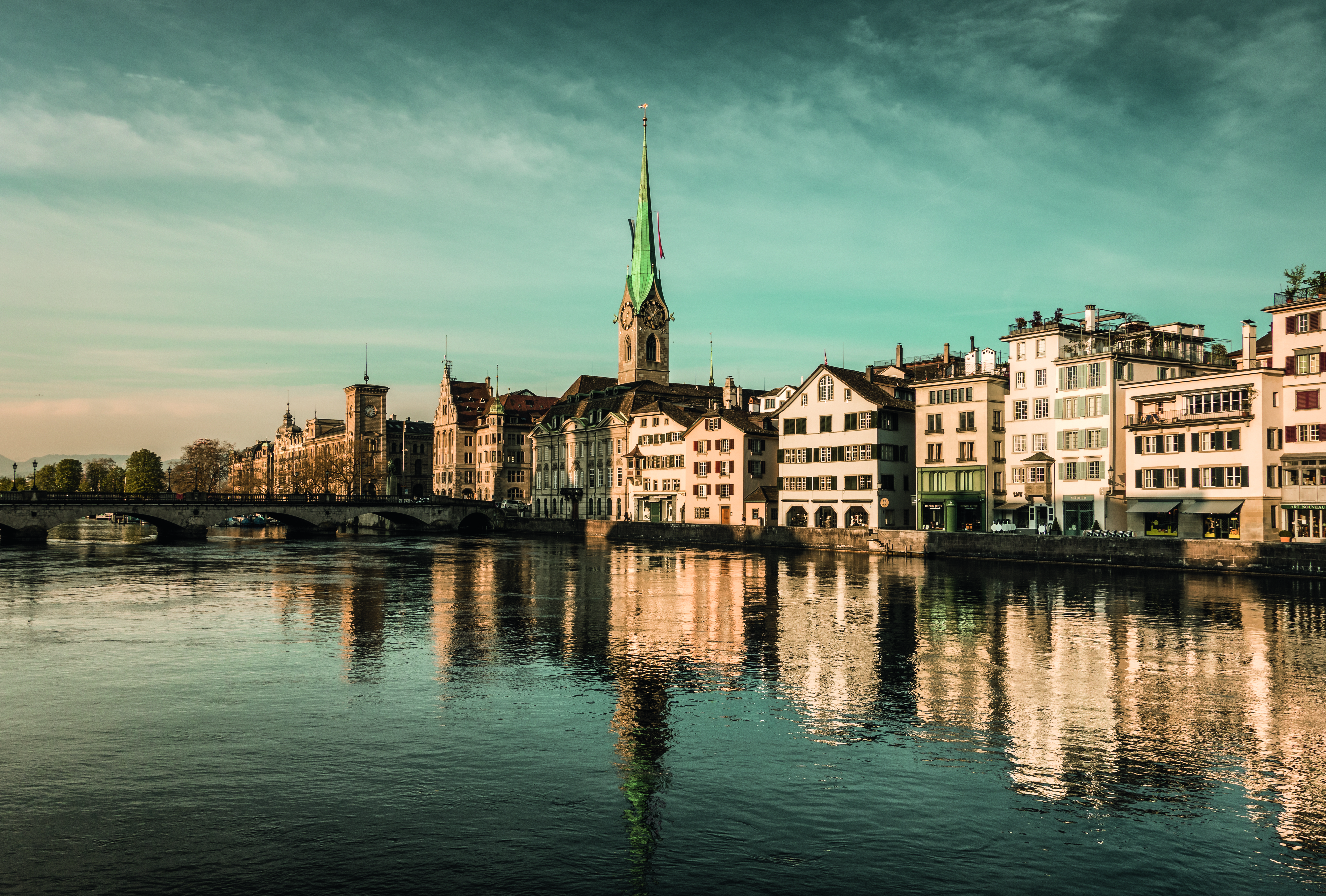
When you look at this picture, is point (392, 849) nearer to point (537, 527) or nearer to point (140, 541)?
point (140, 541)

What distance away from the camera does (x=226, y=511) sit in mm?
119688

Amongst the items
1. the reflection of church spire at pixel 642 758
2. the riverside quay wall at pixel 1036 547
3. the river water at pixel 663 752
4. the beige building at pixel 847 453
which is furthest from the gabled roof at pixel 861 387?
the reflection of church spire at pixel 642 758

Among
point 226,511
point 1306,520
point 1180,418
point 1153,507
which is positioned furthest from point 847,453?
point 226,511

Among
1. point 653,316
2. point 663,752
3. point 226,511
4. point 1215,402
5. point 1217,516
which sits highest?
point 653,316

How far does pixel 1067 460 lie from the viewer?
265 feet

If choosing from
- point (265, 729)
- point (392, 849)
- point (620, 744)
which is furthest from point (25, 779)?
point (620, 744)

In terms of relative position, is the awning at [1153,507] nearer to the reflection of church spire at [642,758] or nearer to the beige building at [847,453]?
the beige building at [847,453]

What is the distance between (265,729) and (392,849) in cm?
830

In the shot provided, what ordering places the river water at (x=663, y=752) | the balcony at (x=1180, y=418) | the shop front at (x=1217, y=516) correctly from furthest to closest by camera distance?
the shop front at (x=1217, y=516), the balcony at (x=1180, y=418), the river water at (x=663, y=752)

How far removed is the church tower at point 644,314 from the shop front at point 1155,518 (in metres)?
115

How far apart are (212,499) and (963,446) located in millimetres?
85066

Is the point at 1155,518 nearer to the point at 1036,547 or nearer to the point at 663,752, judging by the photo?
the point at 1036,547

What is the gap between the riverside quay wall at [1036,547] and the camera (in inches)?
2349

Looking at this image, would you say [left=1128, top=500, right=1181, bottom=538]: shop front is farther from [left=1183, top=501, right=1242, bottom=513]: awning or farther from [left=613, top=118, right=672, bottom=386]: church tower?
[left=613, top=118, right=672, bottom=386]: church tower
